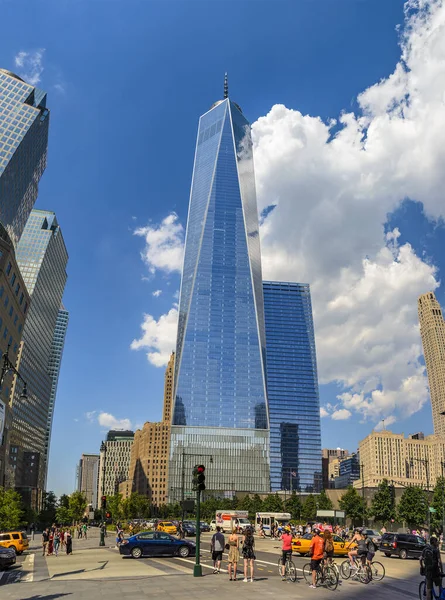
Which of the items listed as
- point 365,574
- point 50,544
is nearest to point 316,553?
point 365,574

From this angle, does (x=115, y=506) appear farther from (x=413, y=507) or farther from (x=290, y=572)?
(x=290, y=572)

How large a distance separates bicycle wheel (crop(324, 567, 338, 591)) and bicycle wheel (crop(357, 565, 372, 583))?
3.04m

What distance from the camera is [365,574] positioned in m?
23.5

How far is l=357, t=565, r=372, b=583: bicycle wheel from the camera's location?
2336cm

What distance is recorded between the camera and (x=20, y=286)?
89000 mm

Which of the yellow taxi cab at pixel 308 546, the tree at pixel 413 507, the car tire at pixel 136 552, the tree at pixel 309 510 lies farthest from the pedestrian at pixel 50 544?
the tree at pixel 309 510

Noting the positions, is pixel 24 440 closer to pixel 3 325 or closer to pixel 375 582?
pixel 3 325

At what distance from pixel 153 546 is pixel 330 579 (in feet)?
55.9

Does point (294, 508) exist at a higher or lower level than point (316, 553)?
lower

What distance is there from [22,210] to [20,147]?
2405 centimetres

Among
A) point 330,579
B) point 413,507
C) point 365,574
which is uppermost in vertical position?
point 330,579

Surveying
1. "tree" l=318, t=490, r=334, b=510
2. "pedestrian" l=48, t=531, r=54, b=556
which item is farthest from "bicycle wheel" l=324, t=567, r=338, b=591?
"tree" l=318, t=490, r=334, b=510

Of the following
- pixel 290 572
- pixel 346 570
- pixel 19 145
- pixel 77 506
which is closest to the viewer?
pixel 290 572

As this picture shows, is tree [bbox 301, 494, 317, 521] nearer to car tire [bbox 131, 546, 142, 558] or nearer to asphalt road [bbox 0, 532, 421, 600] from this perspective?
car tire [bbox 131, 546, 142, 558]
